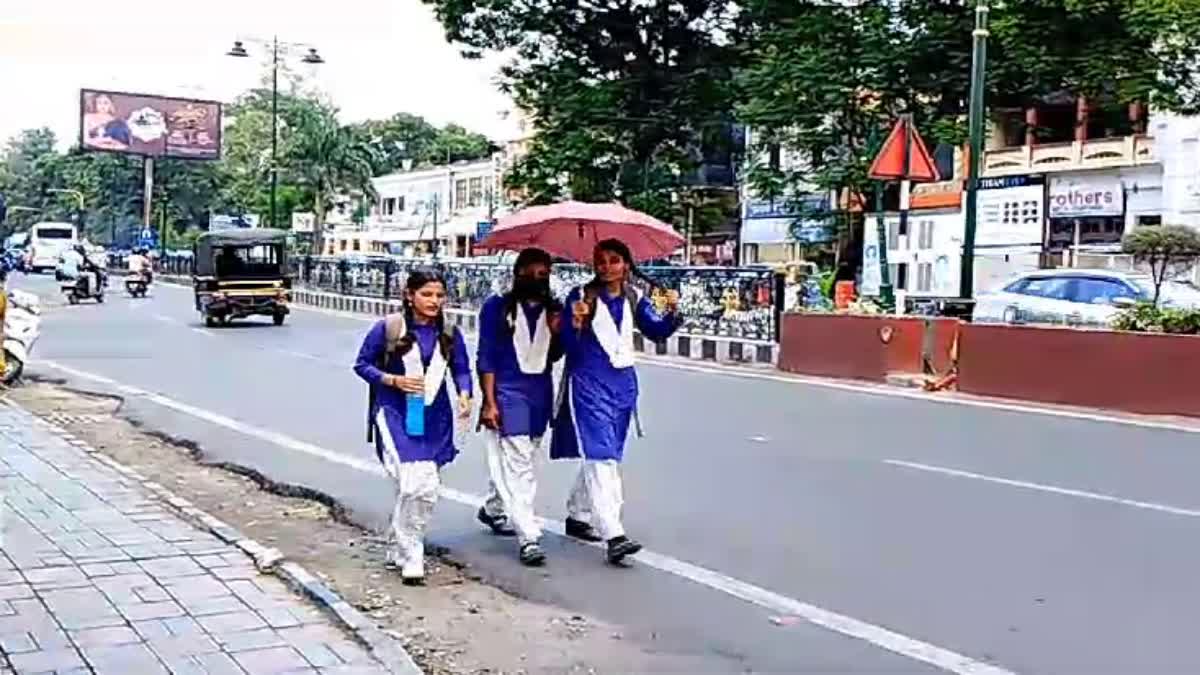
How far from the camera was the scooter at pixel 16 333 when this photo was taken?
15657 millimetres

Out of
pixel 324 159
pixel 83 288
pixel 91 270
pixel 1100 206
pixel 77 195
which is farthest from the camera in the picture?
pixel 77 195

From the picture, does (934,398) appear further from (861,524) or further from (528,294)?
(528,294)

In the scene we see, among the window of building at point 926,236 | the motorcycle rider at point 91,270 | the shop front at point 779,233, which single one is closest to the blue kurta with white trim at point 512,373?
the window of building at point 926,236

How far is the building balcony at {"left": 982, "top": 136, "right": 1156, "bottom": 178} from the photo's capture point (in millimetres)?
33781

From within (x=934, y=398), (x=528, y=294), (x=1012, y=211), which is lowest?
(x=934, y=398)

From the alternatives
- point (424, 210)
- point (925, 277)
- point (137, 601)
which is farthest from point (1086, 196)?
point (424, 210)

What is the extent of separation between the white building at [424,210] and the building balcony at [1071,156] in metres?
32.9

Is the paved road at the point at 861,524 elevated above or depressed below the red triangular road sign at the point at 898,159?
below

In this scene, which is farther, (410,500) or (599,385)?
(599,385)

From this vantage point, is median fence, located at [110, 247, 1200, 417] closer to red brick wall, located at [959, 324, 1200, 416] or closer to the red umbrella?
red brick wall, located at [959, 324, 1200, 416]

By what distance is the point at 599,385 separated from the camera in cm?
689

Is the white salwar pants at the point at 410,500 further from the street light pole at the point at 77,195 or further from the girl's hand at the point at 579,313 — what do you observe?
the street light pole at the point at 77,195

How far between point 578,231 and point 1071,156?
3056 centimetres

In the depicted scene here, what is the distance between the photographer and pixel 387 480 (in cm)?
959
